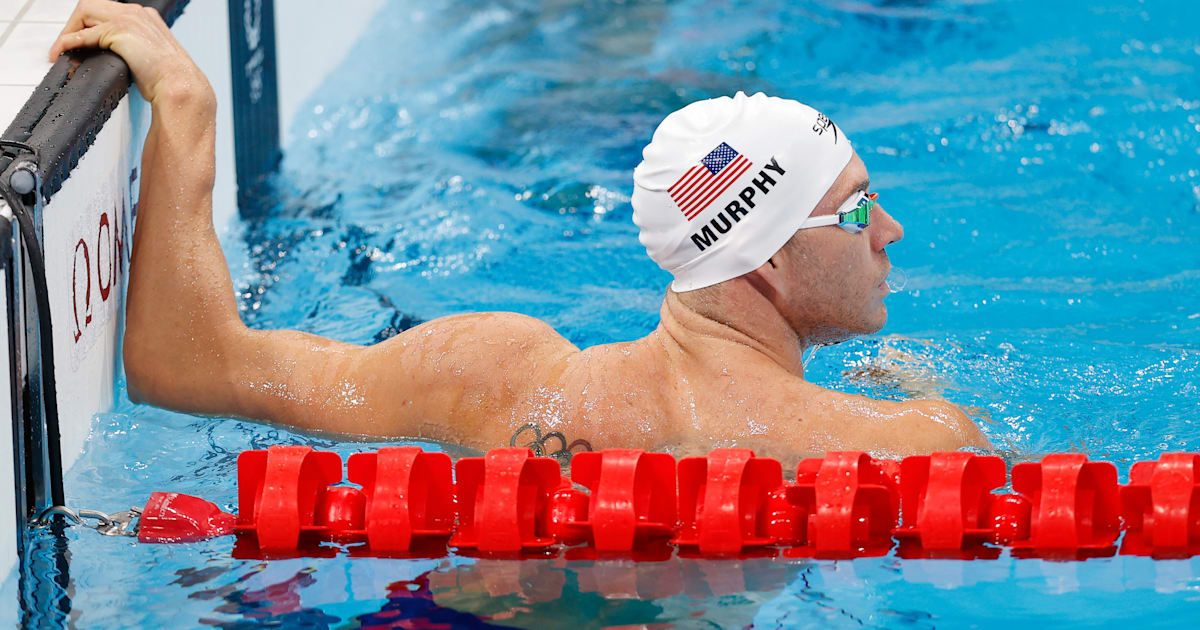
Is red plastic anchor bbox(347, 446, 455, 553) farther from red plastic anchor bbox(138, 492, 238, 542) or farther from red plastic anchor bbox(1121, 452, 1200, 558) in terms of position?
red plastic anchor bbox(1121, 452, 1200, 558)

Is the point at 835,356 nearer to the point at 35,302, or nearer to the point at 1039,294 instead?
the point at 1039,294

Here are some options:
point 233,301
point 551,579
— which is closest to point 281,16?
point 233,301

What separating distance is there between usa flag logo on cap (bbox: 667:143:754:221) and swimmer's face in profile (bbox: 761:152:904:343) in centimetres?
16

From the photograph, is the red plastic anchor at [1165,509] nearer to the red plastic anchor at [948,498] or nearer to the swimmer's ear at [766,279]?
the red plastic anchor at [948,498]

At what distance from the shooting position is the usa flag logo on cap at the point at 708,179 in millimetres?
2541

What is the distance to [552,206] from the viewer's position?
488 centimetres

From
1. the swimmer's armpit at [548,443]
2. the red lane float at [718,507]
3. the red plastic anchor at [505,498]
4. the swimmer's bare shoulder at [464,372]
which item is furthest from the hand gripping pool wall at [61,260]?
the swimmer's armpit at [548,443]

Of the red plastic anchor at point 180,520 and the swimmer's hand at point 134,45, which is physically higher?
the swimmer's hand at point 134,45

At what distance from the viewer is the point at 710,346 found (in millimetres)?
2602

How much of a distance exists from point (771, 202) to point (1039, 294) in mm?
1992

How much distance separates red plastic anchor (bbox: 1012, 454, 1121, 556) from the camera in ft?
7.79

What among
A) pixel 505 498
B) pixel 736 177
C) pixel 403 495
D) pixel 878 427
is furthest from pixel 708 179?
pixel 403 495

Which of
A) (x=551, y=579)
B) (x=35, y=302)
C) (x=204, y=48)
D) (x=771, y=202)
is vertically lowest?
(x=551, y=579)

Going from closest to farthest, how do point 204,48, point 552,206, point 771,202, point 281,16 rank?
point 771,202, point 204,48, point 552,206, point 281,16
